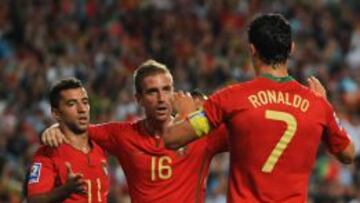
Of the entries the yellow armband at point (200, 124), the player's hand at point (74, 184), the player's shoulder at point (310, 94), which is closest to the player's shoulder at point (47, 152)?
the player's hand at point (74, 184)

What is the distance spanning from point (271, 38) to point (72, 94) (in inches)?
74.0

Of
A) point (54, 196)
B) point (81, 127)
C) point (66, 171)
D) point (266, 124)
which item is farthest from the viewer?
point (81, 127)

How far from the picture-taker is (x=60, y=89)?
284 inches

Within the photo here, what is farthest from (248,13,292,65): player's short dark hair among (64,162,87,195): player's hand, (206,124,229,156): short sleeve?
(64,162,87,195): player's hand

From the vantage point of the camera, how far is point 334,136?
594 cm

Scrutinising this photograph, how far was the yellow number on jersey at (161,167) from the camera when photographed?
23.4 feet

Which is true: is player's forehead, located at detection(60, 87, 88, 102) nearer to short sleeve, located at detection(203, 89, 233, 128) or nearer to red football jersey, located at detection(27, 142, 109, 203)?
red football jersey, located at detection(27, 142, 109, 203)

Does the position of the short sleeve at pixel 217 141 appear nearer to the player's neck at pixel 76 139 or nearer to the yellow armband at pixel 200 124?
the player's neck at pixel 76 139

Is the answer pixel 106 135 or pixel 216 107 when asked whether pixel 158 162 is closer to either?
pixel 106 135

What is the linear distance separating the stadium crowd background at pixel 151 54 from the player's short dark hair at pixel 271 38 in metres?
7.44

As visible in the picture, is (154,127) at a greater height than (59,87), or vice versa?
(59,87)

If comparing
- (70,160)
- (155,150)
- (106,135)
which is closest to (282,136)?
(155,150)

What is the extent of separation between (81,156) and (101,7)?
10.9 meters

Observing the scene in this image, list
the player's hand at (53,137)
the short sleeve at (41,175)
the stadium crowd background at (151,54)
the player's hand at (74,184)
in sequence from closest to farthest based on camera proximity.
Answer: the player's hand at (74,184) < the short sleeve at (41,175) < the player's hand at (53,137) < the stadium crowd background at (151,54)
